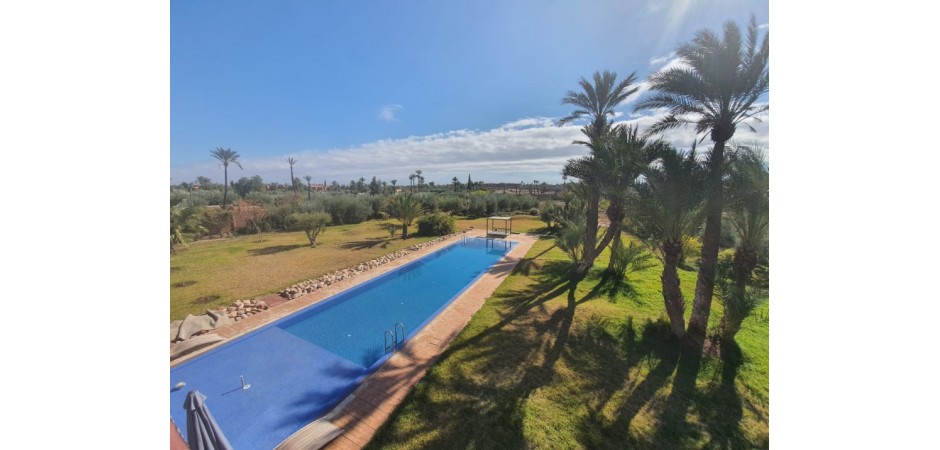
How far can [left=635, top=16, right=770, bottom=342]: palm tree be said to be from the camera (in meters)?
5.18

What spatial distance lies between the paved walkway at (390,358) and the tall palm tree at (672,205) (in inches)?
176

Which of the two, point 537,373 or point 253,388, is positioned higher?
point 537,373

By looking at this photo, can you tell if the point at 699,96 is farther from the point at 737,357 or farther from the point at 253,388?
the point at 253,388

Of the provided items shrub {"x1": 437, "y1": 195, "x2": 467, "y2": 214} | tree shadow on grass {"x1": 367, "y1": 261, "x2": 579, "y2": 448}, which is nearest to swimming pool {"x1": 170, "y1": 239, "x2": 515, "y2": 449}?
tree shadow on grass {"x1": 367, "y1": 261, "x2": 579, "y2": 448}

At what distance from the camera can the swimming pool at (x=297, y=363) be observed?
177 inches

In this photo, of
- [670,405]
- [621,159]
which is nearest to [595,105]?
[621,159]

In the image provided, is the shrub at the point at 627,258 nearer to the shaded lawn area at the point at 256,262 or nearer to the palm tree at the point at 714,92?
the palm tree at the point at 714,92
